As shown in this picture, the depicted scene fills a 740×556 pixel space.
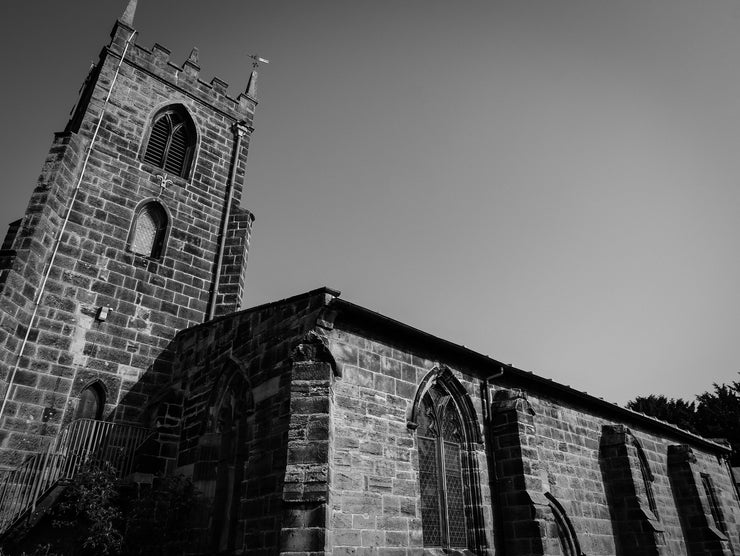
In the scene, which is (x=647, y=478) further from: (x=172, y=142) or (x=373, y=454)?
(x=172, y=142)

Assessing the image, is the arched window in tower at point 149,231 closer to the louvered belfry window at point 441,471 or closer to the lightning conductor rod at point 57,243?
the lightning conductor rod at point 57,243

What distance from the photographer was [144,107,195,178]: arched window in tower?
1500cm

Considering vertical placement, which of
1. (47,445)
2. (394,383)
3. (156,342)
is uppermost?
(156,342)

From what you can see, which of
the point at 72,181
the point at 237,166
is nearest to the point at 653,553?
the point at 237,166

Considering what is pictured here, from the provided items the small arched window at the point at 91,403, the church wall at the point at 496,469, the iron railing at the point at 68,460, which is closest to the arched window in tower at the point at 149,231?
the small arched window at the point at 91,403

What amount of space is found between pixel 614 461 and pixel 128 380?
12945 millimetres

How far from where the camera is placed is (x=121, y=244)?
1307 cm

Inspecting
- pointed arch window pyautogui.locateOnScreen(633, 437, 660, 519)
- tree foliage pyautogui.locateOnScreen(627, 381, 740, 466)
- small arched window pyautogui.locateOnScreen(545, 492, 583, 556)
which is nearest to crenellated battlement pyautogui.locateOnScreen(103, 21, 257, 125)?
small arched window pyautogui.locateOnScreen(545, 492, 583, 556)

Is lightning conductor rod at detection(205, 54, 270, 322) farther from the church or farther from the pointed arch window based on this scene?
the pointed arch window

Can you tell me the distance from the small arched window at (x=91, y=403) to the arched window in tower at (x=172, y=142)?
6.58 metres

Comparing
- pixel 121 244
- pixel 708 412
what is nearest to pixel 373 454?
pixel 121 244

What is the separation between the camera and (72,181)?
1259 cm

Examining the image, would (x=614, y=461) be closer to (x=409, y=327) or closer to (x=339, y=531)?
(x=409, y=327)

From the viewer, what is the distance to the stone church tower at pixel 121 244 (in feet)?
35.2
